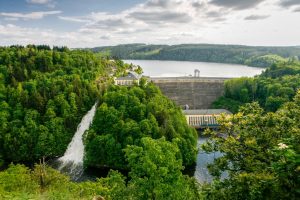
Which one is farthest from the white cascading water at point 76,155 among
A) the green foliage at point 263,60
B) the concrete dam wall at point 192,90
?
the green foliage at point 263,60

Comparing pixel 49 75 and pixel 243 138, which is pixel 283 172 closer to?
pixel 243 138

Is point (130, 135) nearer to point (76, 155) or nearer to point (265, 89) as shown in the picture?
point (76, 155)

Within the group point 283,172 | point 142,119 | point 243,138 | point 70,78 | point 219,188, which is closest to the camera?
point 283,172

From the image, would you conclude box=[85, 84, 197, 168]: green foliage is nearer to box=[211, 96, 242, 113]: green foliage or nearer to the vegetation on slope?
the vegetation on slope

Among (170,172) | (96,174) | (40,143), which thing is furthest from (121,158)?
(170,172)

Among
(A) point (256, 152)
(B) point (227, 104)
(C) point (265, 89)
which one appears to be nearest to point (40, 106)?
(B) point (227, 104)

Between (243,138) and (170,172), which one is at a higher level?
(243,138)
